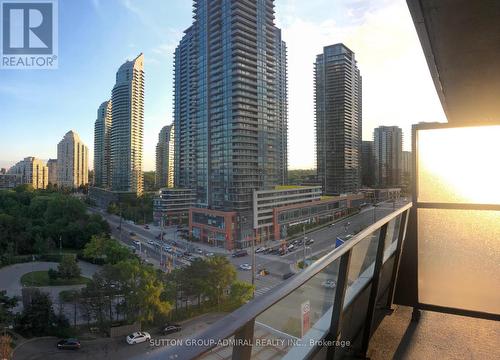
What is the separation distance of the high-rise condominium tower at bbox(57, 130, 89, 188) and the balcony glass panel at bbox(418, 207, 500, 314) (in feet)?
263

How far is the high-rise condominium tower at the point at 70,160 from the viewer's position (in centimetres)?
7144

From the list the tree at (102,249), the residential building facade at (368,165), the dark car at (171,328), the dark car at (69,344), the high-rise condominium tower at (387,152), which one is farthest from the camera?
the high-rise condominium tower at (387,152)

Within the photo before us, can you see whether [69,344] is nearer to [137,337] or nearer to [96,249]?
[137,337]

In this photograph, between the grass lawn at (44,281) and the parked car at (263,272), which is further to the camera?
the grass lawn at (44,281)

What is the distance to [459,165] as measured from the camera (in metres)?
2.07

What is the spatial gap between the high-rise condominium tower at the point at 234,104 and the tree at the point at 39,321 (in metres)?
18.1

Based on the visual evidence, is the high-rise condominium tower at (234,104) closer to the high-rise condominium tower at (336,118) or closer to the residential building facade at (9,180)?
the high-rise condominium tower at (336,118)

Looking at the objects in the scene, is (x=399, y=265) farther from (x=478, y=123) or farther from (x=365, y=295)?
(x=478, y=123)

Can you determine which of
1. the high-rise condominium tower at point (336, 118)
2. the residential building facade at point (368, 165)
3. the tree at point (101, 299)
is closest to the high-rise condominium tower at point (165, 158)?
the high-rise condominium tower at point (336, 118)

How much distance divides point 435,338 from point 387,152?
61.1 metres

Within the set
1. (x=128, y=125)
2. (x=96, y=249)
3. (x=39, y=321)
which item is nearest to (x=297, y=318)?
(x=39, y=321)

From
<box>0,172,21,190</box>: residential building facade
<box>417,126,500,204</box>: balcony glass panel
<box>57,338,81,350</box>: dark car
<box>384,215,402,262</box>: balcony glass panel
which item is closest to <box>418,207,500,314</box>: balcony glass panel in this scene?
<box>417,126,500,204</box>: balcony glass panel

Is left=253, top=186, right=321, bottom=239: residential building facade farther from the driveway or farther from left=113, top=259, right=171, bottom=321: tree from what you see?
left=113, top=259, right=171, bottom=321: tree

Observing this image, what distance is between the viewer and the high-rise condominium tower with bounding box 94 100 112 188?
203ft
